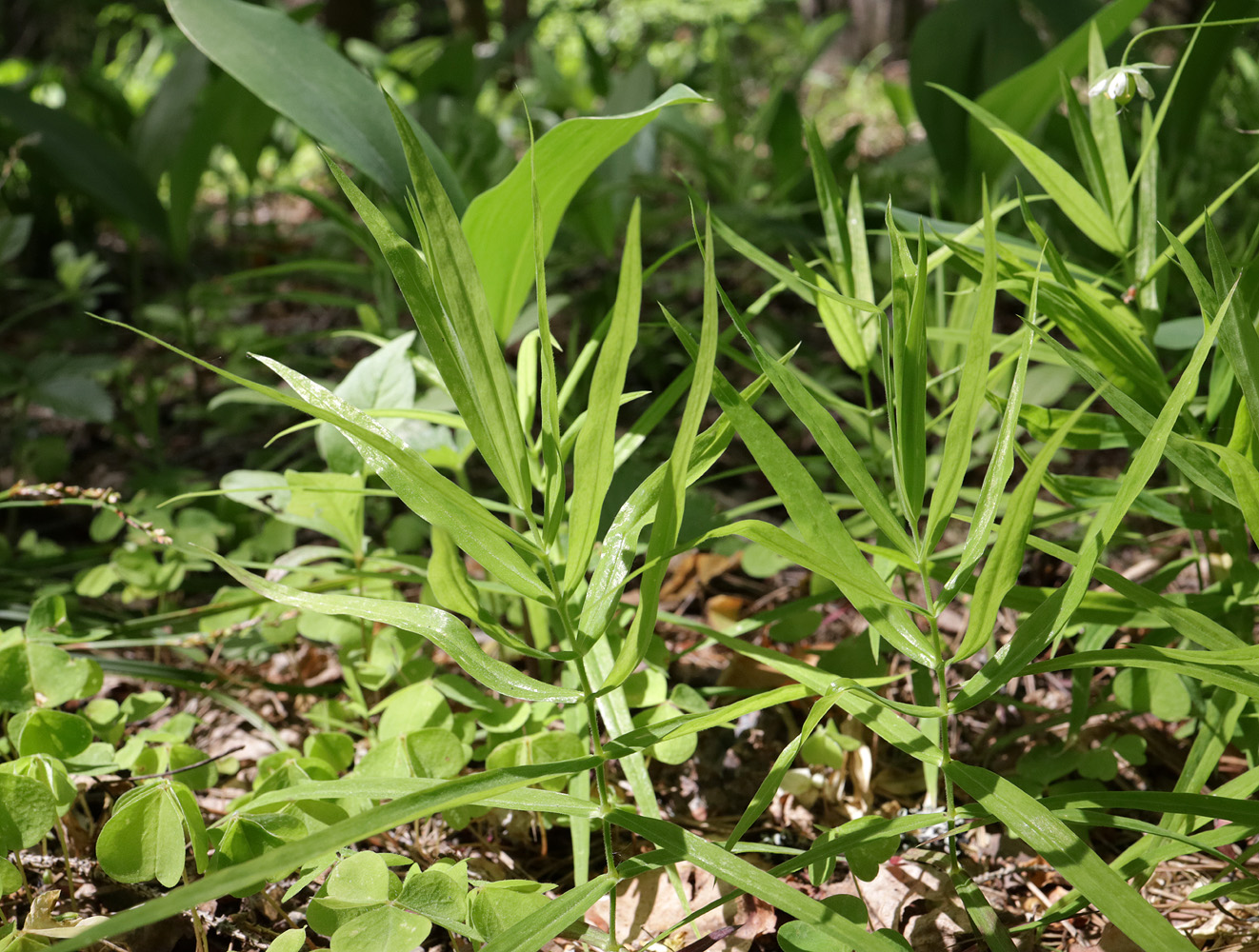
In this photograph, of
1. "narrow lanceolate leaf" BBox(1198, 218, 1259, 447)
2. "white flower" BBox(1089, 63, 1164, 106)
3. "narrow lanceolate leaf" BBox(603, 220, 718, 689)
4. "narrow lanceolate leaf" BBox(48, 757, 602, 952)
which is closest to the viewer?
"narrow lanceolate leaf" BBox(48, 757, 602, 952)

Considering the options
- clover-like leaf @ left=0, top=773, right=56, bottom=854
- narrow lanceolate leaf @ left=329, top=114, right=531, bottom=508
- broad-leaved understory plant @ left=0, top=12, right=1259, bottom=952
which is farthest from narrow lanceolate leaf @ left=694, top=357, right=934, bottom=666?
clover-like leaf @ left=0, top=773, right=56, bottom=854

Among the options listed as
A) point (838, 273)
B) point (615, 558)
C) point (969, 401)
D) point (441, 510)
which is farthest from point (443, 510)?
point (838, 273)

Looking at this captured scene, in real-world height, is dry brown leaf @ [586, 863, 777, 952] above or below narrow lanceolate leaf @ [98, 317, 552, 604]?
below

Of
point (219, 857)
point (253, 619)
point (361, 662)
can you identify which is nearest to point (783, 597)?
point (361, 662)

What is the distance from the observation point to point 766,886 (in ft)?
1.72

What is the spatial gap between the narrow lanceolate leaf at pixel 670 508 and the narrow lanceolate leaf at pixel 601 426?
0.04 metres

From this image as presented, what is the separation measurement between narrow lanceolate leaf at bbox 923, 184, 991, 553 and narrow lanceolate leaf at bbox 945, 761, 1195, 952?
15cm

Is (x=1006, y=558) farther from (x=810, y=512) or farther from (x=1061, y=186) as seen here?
(x=1061, y=186)

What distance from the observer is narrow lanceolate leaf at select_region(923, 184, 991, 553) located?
555mm

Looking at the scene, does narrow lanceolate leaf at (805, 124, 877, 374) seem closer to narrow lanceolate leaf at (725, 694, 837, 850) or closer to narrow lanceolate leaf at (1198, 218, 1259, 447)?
narrow lanceolate leaf at (1198, 218, 1259, 447)

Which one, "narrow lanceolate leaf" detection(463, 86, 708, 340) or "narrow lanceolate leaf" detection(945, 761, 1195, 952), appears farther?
"narrow lanceolate leaf" detection(463, 86, 708, 340)

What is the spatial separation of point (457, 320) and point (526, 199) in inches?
14.2

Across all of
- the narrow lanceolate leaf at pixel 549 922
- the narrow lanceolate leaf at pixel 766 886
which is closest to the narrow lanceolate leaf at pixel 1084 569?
the narrow lanceolate leaf at pixel 766 886

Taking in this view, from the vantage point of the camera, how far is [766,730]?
98 centimetres
